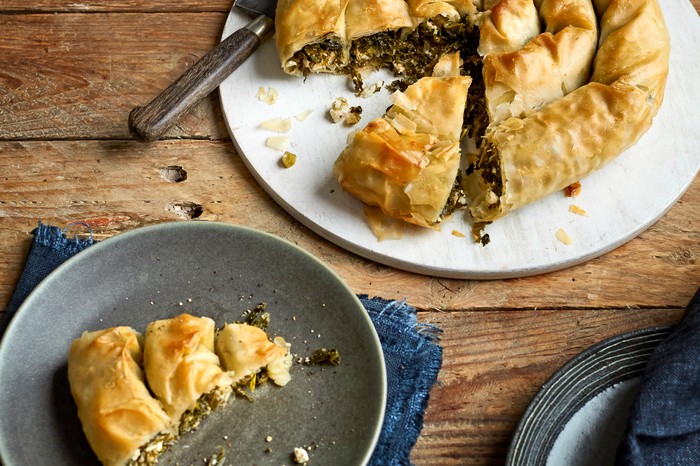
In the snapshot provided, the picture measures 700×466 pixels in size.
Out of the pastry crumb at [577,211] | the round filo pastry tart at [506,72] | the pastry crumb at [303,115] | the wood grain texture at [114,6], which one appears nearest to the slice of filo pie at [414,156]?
the round filo pastry tart at [506,72]

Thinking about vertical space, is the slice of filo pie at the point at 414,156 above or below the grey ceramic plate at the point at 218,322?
above

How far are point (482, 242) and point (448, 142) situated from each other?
0.33 metres

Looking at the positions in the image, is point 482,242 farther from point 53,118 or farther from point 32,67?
point 32,67

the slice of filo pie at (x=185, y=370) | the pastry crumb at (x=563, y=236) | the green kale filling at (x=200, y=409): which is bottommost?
the green kale filling at (x=200, y=409)

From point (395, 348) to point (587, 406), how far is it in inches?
21.7

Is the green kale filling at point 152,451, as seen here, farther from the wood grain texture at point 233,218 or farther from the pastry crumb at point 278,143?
the pastry crumb at point 278,143

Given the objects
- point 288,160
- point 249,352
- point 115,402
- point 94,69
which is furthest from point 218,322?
point 94,69

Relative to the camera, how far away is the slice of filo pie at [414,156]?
2.59 metres

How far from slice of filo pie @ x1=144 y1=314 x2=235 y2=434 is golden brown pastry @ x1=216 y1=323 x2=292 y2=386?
26mm

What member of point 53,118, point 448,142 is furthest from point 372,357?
point 53,118

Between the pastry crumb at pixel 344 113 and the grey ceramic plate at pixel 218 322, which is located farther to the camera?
the pastry crumb at pixel 344 113

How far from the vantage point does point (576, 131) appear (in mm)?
2633

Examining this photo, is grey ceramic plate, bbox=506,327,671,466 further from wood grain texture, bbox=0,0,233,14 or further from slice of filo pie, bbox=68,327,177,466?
wood grain texture, bbox=0,0,233,14

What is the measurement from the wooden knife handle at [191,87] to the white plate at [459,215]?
71mm
